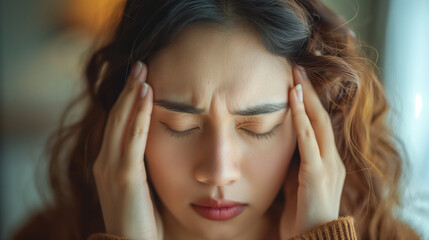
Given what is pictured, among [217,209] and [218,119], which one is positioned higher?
[218,119]

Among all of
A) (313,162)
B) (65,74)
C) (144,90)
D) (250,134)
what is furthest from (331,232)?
(65,74)

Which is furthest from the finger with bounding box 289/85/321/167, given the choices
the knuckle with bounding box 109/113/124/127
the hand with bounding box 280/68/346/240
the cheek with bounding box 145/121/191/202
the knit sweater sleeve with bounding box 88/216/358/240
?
the knuckle with bounding box 109/113/124/127

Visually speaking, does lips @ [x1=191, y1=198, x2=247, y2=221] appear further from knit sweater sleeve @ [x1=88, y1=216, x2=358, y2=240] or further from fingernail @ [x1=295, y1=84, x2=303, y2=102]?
fingernail @ [x1=295, y1=84, x2=303, y2=102]

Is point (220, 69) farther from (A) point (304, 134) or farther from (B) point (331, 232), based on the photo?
(B) point (331, 232)

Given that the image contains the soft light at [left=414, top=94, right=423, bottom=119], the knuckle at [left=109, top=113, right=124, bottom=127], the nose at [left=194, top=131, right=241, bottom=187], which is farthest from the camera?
the soft light at [left=414, top=94, right=423, bottom=119]

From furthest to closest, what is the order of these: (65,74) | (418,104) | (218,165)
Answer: (65,74), (418,104), (218,165)

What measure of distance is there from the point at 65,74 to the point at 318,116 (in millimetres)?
870

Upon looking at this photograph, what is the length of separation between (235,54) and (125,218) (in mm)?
414

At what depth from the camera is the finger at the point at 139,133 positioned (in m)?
0.79

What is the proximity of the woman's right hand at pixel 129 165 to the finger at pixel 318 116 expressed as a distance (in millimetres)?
323

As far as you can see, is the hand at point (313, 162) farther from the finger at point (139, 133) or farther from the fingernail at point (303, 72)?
the finger at point (139, 133)

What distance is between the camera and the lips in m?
0.80

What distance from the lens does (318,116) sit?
83 cm

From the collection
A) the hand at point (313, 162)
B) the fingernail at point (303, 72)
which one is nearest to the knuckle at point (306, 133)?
the hand at point (313, 162)
